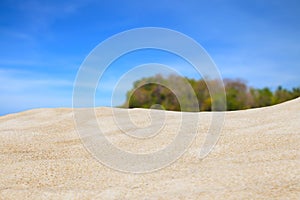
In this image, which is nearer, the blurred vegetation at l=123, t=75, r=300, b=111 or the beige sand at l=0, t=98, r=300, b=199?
the beige sand at l=0, t=98, r=300, b=199

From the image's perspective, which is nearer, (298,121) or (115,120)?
(298,121)

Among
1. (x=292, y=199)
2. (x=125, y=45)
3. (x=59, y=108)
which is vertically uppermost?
(x=125, y=45)

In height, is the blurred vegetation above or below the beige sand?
above

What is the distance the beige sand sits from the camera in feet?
8.06

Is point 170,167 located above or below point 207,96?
below

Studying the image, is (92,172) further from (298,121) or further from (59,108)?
(59,108)

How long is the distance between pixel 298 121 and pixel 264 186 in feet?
7.44

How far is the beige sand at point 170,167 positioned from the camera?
2.46 meters

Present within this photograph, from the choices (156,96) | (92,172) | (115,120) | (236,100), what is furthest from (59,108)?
(236,100)

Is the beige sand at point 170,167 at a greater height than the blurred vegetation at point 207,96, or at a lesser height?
lesser

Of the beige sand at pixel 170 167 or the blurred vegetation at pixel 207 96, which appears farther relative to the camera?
the blurred vegetation at pixel 207 96

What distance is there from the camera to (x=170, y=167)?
3137 millimetres

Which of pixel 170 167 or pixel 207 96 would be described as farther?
pixel 207 96

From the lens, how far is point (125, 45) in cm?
404
